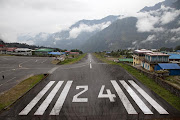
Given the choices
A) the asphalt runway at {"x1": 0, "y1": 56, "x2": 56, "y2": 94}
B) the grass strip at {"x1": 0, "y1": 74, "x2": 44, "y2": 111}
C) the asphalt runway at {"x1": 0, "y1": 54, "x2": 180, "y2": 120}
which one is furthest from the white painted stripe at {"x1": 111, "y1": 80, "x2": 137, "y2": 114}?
the asphalt runway at {"x1": 0, "y1": 56, "x2": 56, "y2": 94}

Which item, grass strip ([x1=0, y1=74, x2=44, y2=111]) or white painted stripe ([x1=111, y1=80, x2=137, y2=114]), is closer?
white painted stripe ([x1=111, y1=80, x2=137, y2=114])

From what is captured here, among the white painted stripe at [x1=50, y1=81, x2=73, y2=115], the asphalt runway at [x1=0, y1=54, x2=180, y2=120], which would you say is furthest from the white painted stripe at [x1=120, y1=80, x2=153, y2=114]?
the white painted stripe at [x1=50, y1=81, x2=73, y2=115]

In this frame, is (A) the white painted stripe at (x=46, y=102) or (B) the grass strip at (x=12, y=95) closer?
(A) the white painted stripe at (x=46, y=102)

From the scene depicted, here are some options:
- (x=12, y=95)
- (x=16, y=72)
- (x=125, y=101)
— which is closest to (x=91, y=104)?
(x=125, y=101)

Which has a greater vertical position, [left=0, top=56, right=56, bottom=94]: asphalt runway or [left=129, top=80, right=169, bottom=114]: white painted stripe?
[left=0, top=56, right=56, bottom=94]: asphalt runway

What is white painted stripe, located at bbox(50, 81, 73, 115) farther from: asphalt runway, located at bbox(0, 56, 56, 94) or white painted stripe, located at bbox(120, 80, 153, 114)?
asphalt runway, located at bbox(0, 56, 56, 94)

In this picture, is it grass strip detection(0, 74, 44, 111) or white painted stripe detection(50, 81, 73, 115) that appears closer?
white painted stripe detection(50, 81, 73, 115)

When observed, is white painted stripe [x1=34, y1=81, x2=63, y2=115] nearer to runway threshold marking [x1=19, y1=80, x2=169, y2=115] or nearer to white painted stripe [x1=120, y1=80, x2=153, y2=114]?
runway threshold marking [x1=19, y1=80, x2=169, y2=115]

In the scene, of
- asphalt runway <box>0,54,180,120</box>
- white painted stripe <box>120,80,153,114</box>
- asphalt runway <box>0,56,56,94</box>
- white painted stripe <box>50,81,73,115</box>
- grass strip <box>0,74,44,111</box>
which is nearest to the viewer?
asphalt runway <box>0,54,180,120</box>

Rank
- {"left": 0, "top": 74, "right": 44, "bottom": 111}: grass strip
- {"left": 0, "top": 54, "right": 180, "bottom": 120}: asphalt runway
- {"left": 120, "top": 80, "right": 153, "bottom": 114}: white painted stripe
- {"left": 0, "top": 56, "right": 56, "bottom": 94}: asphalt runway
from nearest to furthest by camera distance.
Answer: {"left": 0, "top": 54, "right": 180, "bottom": 120}: asphalt runway → {"left": 120, "top": 80, "right": 153, "bottom": 114}: white painted stripe → {"left": 0, "top": 74, "right": 44, "bottom": 111}: grass strip → {"left": 0, "top": 56, "right": 56, "bottom": 94}: asphalt runway

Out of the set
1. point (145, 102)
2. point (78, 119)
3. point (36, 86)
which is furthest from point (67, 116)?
point (36, 86)

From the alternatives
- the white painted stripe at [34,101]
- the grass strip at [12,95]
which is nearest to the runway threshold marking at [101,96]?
the white painted stripe at [34,101]

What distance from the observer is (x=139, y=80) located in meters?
30.2

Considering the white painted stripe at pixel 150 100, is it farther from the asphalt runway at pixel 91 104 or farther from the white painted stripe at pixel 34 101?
the white painted stripe at pixel 34 101
